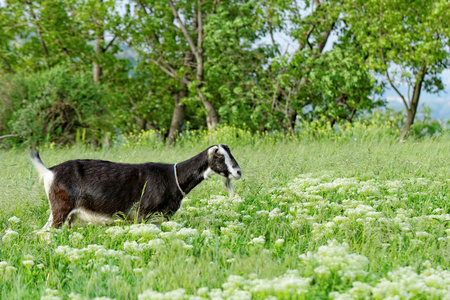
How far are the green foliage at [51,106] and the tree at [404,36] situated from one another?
1022 cm

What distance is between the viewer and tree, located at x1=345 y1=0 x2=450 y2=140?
45.8 feet

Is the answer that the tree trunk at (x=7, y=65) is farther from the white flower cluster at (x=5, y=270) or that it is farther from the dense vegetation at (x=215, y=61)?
the white flower cluster at (x=5, y=270)

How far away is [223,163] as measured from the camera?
5168 millimetres

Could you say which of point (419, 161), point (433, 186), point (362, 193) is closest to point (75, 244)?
point (362, 193)

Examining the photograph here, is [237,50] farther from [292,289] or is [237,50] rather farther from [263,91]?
[292,289]

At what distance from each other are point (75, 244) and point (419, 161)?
7.16m

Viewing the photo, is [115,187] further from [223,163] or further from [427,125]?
[427,125]

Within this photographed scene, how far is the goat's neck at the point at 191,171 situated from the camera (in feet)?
17.0

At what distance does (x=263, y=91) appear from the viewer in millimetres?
17922

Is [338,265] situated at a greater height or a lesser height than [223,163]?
lesser

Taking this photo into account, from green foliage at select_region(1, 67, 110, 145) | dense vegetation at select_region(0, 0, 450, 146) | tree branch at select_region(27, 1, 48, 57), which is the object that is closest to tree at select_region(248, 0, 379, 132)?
dense vegetation at select_region(0, 0, 450, 146)

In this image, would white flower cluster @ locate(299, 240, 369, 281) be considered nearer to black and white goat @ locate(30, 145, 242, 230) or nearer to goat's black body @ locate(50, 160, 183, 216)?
black and white goat @ locate(30, 145, 242, 230)

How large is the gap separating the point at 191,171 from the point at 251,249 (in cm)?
167

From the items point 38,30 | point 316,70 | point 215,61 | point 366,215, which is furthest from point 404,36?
point 38,30
